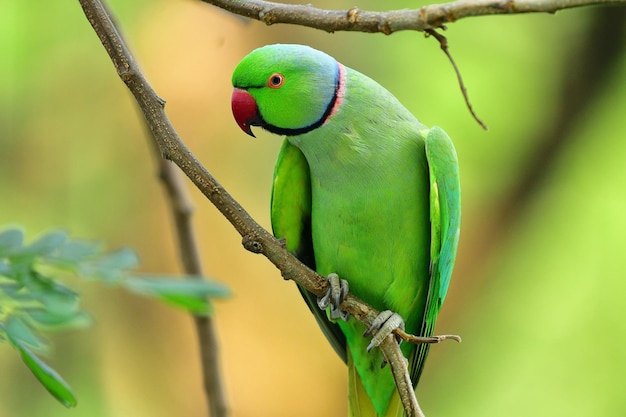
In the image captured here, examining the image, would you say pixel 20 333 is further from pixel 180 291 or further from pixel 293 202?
pixel 293 202

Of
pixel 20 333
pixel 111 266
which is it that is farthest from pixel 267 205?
pixel 20 333

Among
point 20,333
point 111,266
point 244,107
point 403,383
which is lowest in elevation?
point 403,383

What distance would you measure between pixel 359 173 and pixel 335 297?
1.17ft

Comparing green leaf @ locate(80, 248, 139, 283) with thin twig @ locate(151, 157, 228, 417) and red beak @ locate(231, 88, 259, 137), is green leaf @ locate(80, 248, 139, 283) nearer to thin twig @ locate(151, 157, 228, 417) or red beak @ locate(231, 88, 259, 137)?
red beak @ locate(231, 88, 259, 137)

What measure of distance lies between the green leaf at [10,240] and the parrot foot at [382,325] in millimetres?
1035

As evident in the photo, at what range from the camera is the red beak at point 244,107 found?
1976mm

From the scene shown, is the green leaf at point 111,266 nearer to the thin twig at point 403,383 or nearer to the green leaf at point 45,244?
the green leaf at point 45,244

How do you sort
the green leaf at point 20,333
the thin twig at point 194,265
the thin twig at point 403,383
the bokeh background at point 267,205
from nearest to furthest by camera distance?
1. the green leaf at point 20,333
2. the thin twig at point 403,383
3. the thin twig at point 194,265
4. the bokeh background at point 267,205

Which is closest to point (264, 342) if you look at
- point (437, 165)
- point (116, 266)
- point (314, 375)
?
point (314, 375)

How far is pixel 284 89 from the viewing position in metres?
1.97

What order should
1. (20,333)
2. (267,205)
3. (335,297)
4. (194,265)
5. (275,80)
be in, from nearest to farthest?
(20,333) → (275,80) → (335,297) → (194,265) → (267,205)

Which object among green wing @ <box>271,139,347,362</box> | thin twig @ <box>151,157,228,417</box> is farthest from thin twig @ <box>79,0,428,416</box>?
thin twig @ <box>151,157,228,417</box>

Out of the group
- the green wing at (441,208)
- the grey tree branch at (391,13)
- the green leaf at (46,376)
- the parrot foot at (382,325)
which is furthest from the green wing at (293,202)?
the green leaf at (46,376)

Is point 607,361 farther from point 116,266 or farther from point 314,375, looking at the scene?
point 116,266
